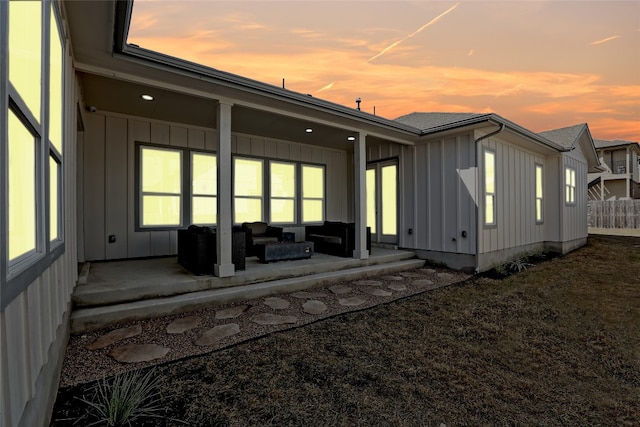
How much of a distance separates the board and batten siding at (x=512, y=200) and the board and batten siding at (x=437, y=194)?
0.25 meters

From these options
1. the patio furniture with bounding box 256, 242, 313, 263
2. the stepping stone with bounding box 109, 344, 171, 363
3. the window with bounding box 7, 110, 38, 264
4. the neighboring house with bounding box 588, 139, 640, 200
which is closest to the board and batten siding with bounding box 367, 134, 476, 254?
the patio furniture with bounding box 256, 242, 313, 263

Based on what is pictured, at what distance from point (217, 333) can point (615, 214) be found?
1999 cm

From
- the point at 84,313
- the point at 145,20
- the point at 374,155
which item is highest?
the point at 145,20

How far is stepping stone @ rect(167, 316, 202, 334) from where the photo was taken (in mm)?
3156

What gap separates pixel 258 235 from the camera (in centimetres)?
650

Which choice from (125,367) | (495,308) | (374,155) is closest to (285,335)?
(125,367)

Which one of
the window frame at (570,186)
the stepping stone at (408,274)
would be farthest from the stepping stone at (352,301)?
the window frame at (570,186)

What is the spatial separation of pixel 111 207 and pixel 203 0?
4.09 metres

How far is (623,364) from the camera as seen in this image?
8.63ft

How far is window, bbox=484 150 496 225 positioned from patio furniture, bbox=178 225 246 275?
496 centimetres

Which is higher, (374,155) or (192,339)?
(374,155)

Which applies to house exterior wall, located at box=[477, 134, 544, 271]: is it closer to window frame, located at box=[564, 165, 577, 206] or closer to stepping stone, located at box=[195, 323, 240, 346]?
window frame, located at box=[564, 165, 577, 206]

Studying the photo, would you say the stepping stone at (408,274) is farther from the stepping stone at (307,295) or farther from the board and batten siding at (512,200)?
the stepping stone at (307,295)

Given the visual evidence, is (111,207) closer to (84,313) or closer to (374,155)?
(84,313)
